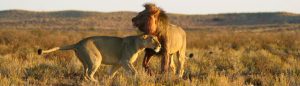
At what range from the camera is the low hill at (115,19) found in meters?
104

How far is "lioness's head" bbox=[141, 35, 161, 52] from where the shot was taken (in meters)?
11.7

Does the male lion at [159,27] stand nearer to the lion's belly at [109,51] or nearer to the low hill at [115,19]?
the lion's belly at [109,51]

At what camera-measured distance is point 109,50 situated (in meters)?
11.7

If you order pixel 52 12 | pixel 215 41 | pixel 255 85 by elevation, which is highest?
pixel 255 85

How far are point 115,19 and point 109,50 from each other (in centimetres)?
10777

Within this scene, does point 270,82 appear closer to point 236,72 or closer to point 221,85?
point 221,85

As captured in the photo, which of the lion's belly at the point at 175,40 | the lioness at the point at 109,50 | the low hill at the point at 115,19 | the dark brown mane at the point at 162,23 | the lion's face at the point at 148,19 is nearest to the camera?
the lioness at the point at 109,50

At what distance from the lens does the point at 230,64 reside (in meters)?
16.8

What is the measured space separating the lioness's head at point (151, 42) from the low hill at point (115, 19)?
86.5 meters

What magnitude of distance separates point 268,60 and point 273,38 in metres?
15.3

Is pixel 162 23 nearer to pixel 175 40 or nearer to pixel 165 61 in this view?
pixel 175 40

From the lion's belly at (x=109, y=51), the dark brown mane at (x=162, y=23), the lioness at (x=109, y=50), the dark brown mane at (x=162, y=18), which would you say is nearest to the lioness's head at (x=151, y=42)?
the lioness at (x=109, y=50)

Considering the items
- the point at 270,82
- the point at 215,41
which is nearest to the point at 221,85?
the point at 270,82

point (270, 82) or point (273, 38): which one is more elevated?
point (270, 82)
